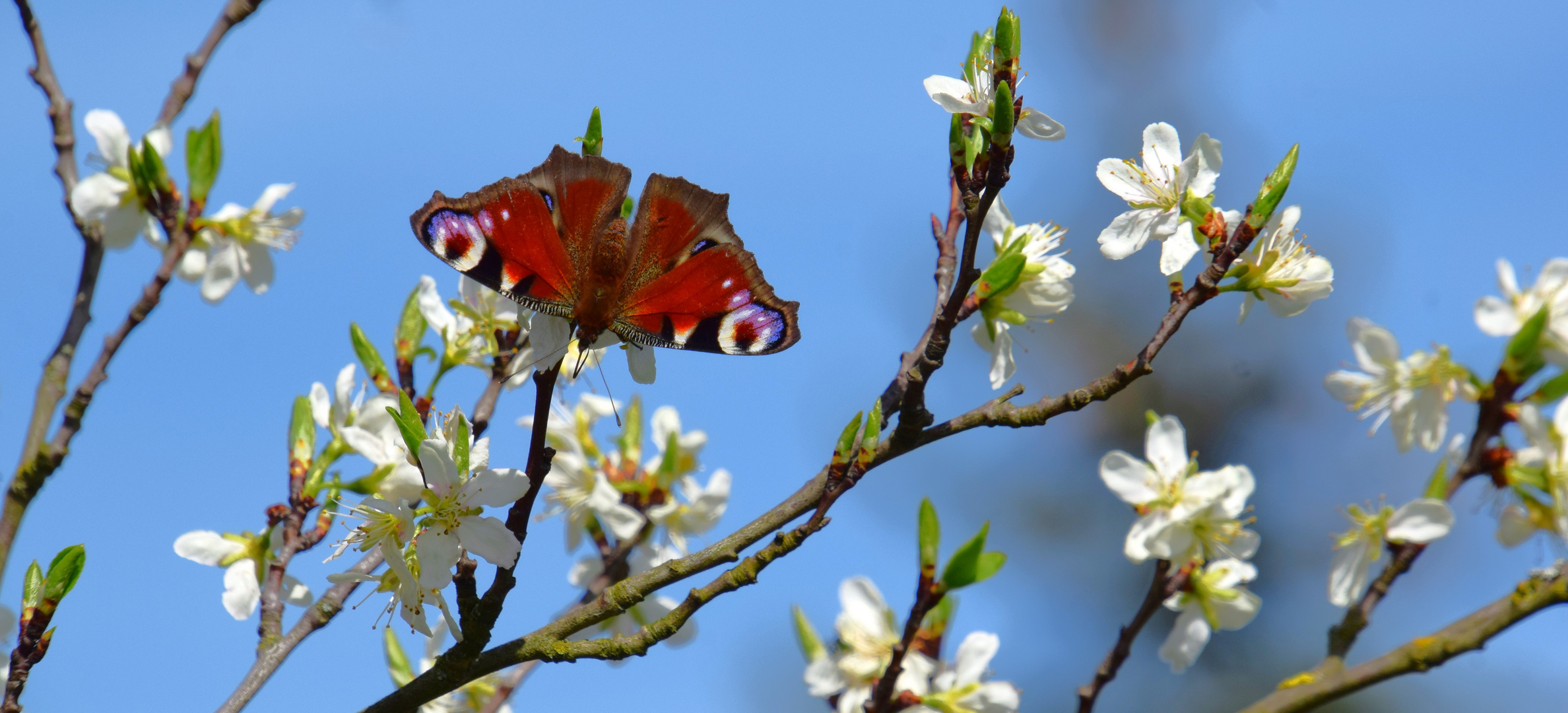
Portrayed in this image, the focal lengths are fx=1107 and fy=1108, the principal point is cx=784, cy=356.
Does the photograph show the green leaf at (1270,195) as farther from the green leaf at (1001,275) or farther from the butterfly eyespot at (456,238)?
the butterfly eyespot at (456,238)

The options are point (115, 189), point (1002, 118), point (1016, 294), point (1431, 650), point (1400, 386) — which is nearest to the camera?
point (1002, 118)

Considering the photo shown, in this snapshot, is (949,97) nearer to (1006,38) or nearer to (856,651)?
(1006,38)

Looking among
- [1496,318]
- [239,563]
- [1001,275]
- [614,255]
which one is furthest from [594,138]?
[1496,318]

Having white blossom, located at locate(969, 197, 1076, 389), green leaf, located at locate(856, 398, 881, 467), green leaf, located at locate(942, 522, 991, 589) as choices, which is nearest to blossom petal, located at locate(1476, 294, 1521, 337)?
white blossom, located at locate(969, 197, 1076, 389)

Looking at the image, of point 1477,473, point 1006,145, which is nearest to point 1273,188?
point 1006,145

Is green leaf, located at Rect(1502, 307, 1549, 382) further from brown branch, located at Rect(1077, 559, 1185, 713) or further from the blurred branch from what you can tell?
the blurred branch

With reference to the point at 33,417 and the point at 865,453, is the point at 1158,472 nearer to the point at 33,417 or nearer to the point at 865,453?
the point at 865,453

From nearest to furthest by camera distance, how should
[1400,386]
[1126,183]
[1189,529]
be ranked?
[1126,183], [1189,529], [1400,386]
